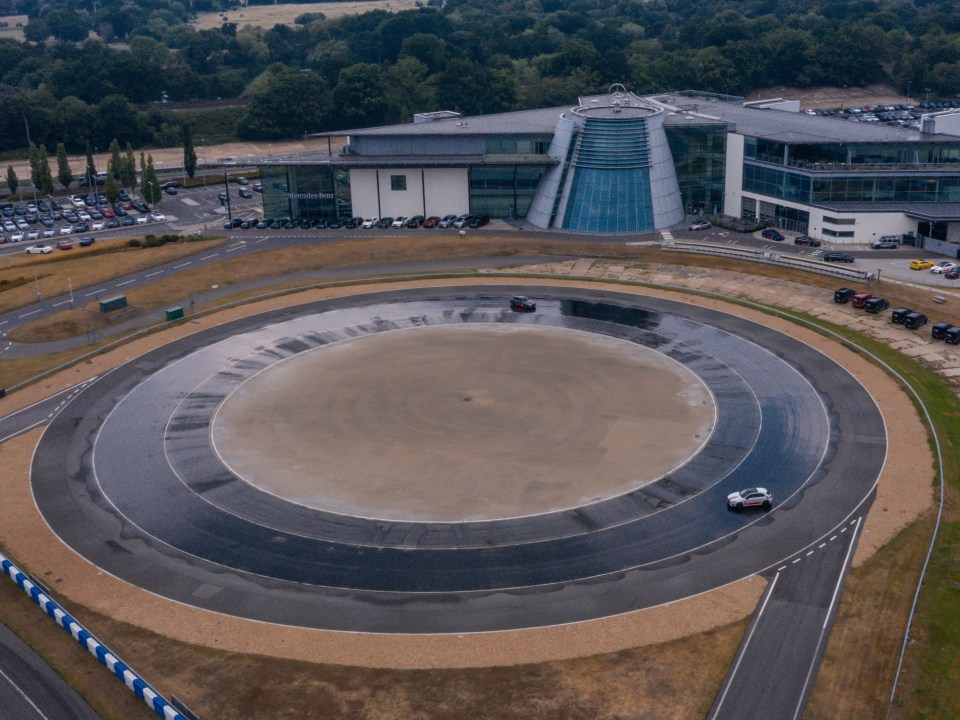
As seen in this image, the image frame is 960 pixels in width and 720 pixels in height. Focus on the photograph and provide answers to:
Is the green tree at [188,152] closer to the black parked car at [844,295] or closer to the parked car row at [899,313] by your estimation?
the parked car row at [899,313]

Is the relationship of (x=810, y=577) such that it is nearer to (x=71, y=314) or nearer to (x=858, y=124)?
(x=71, y=314)

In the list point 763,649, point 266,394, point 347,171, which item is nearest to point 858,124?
point 347,171

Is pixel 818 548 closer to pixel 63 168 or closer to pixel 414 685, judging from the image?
pixel 414 685

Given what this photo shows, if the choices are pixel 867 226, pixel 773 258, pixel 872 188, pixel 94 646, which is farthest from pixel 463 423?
pixel 872 188

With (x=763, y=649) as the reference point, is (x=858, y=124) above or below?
above

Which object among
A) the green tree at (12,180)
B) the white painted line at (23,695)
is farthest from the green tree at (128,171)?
the white painted line at (23,695)

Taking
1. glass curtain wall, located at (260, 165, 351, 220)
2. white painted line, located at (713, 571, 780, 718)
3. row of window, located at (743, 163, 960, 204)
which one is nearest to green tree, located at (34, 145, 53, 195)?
glass curtain wall, located at (260, 165, 351, 220)
